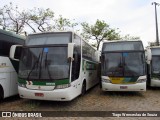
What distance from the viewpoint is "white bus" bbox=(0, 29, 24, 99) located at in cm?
945

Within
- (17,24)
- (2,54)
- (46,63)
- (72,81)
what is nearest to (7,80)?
(2,54)

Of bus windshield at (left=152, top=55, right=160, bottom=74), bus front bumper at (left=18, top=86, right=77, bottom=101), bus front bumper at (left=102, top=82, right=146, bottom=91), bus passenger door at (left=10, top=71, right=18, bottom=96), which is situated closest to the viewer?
bus front bumper at (left=18, top=86, right=77, bottom=101)

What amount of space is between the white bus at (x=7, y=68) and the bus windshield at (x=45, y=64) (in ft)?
3.01

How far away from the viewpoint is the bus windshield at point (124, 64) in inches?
449

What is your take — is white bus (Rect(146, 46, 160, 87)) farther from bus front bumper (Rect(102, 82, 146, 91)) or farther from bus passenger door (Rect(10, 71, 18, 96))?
bus passenger door (Rect(10, 71, 18, 96))

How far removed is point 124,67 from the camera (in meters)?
11.5

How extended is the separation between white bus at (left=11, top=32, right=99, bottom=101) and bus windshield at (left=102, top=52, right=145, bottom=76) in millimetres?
2781

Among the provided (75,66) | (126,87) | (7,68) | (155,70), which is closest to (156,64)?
(155,70)

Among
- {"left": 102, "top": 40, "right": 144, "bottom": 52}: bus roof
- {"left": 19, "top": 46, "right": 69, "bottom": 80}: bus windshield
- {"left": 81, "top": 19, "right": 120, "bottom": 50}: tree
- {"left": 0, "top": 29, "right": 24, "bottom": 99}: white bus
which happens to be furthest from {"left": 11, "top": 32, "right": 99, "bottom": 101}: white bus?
{"left": 81, "top": 19, "right": 120, "bottom": 50}: tree

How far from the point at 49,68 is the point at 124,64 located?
462cm

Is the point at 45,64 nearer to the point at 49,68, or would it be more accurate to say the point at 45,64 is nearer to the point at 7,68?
the point at 49,68

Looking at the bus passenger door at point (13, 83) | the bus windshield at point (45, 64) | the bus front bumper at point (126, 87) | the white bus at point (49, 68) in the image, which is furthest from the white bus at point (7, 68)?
the bus front bumper at point (126, 87)

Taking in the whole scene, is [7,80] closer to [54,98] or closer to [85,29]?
→ [54,98]

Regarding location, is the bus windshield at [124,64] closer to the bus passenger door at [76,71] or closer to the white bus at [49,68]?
the bus passenger door at [76,71]
